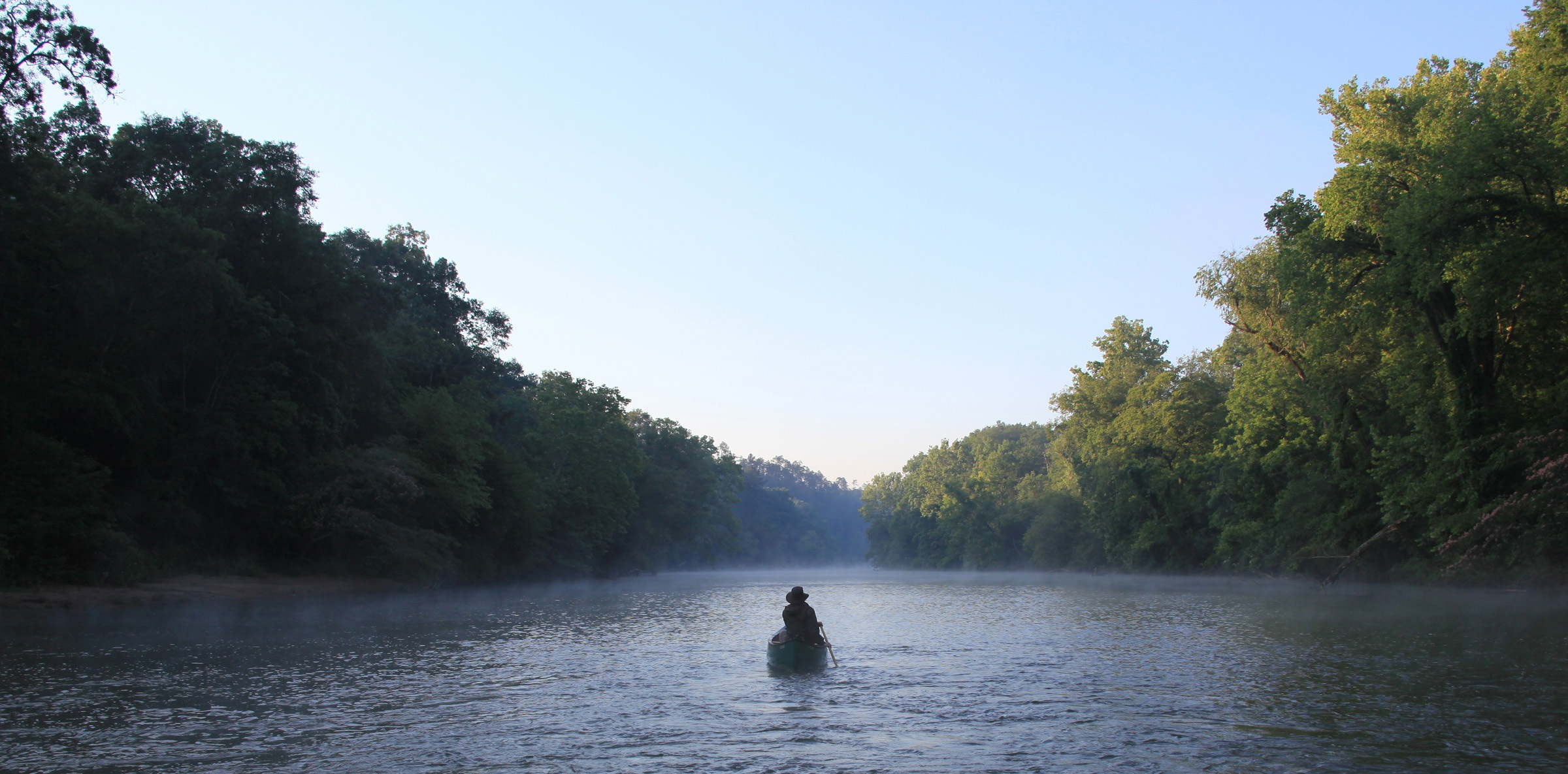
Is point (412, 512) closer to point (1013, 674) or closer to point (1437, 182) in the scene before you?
point (1013, 674)

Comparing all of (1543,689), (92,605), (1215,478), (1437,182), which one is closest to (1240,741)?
(1543,689)

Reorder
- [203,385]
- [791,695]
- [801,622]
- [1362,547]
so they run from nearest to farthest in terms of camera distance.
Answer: [791,695]
[801,622]
[1362,547]
[203,385]

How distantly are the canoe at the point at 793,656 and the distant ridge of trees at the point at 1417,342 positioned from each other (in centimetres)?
2029

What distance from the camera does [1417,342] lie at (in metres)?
34.9

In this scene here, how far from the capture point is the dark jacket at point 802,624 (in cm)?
2017

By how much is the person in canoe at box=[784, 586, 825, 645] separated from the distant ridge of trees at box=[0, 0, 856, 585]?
74.2 feet

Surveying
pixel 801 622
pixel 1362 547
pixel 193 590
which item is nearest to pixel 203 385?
pixel 193 590

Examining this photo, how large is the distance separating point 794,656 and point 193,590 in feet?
91.7

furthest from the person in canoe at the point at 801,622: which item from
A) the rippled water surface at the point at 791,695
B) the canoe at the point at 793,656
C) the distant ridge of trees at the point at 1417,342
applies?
the distant ridge of trees at the point at 1417,342

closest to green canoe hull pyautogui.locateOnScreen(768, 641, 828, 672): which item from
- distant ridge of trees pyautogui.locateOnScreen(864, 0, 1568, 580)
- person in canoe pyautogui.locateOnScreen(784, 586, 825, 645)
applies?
person in canoe pyautogui.locateOnScreen(784, 586, 825, 645)

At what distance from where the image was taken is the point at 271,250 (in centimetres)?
4616

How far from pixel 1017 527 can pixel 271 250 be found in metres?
86.6

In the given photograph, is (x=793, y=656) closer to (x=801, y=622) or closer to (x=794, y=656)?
(x=794, y=656)

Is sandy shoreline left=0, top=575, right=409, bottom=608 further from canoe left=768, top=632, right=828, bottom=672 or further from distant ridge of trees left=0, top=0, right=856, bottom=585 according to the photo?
canoe left=768, top=632, right=828, bottom=672
